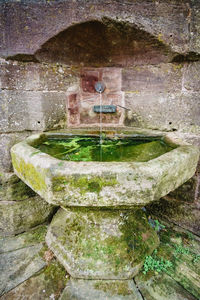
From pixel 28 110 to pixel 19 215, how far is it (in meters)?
1.08

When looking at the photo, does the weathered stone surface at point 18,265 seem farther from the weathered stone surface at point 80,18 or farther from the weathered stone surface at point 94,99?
the weathered stone surface at point 80,18

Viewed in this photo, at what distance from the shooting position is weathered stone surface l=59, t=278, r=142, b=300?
3.76 feet

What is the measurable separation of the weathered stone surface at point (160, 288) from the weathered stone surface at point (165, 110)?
1.34 m

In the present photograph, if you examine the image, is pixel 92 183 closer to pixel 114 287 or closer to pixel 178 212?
pixel 114 287

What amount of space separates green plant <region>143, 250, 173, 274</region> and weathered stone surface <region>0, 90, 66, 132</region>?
1582mm

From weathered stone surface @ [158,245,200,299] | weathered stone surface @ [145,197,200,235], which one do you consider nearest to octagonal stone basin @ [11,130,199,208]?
weathered stone surface @ [158,245,200,299]

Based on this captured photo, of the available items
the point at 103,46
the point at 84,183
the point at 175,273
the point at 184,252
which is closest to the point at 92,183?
the point at 84,183

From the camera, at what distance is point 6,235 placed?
5.92 feet

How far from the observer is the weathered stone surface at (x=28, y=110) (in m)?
1.71

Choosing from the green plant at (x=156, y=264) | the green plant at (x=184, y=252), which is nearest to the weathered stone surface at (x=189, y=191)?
the green plant at (x=184, y=252)

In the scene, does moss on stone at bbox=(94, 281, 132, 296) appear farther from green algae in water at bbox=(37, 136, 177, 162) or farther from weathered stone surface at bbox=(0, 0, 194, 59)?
weathered stone surface at bbox=(0, 0, 194, 59)

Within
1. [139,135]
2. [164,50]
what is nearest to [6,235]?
[139,135]

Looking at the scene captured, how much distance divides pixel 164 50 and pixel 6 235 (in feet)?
8.05

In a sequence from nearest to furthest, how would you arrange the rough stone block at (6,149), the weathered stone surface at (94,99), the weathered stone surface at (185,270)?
the weathered stone surface at (185,270)
the rough stone block at (6,149)
the weathered stone surface at (94,99)
